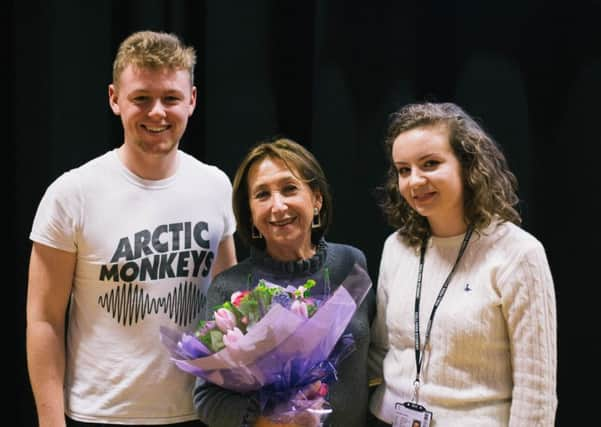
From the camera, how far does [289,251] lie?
6.21ft

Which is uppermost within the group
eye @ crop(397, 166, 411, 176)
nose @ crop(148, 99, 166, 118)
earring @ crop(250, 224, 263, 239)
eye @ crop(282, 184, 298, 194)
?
nose @ crop(148, 99, 166, 118)

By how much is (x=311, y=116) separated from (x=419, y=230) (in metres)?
1.10

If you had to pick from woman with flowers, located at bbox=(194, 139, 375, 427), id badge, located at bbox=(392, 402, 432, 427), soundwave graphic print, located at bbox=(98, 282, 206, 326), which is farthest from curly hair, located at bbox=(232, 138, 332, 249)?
id badge, located at bbox=(392, 402, 432, 427)

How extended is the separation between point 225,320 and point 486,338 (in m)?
A: 0.66

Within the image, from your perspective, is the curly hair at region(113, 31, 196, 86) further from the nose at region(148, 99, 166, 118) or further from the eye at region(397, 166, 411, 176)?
the eye at region(397, 166, 411, 176)

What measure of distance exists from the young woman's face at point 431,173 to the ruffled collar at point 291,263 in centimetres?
31

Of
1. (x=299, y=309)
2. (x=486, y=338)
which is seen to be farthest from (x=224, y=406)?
(x=486, y=338)

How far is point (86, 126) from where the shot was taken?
276cm

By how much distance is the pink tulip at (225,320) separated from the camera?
1556 millimetres

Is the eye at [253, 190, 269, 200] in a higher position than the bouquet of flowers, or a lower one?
higher

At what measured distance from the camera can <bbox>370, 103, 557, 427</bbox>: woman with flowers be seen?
5.34 feet

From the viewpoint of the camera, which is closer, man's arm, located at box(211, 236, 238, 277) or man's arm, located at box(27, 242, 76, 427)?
man's arm, located at box(27, 242, 76, 427)

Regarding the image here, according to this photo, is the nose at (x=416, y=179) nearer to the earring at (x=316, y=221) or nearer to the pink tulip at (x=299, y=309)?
the earring at (x=316, y=221)

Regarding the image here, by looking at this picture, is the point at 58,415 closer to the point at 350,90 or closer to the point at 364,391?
the point at 364,391
